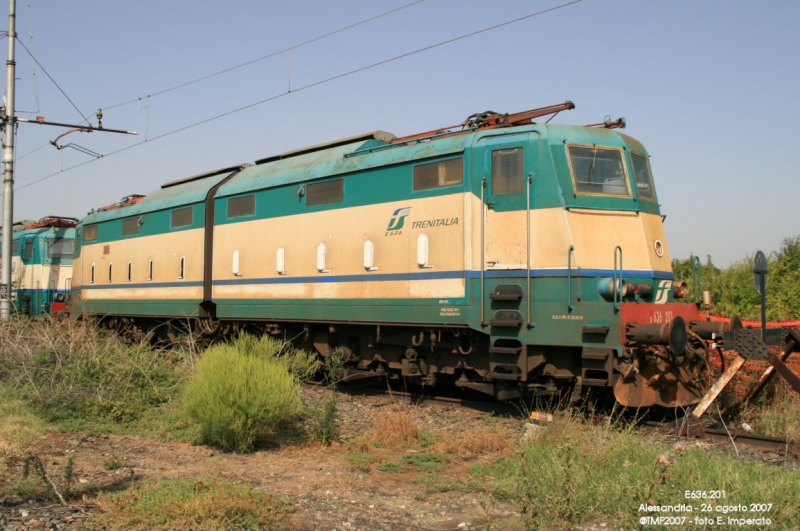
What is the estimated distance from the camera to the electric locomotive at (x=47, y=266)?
2217cm

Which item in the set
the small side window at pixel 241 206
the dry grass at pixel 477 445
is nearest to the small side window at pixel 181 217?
the small side window at pixel 241 206

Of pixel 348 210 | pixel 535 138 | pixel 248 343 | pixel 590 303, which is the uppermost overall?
pixel 535 138

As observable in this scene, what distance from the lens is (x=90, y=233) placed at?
18.7 m

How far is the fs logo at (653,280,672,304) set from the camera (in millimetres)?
8857

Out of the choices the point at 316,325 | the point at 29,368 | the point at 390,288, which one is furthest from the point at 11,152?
the point at 390,288

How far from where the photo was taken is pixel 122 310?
54.7 feet

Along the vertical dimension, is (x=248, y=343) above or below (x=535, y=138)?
below

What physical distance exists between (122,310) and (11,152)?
4634mm

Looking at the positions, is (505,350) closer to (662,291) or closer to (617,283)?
(617,283)

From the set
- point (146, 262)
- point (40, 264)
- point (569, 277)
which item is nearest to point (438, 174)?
point (569, 277)

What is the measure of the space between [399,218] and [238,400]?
3749 mm

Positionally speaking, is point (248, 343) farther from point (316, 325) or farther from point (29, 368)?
point (29, 368)

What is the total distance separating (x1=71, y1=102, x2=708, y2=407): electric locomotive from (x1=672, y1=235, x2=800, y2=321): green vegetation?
7.57 metres

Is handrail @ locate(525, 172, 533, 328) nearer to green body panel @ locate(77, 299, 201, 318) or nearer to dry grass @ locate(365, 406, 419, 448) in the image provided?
dry grass @ locate(365, 406, 419, 448)
